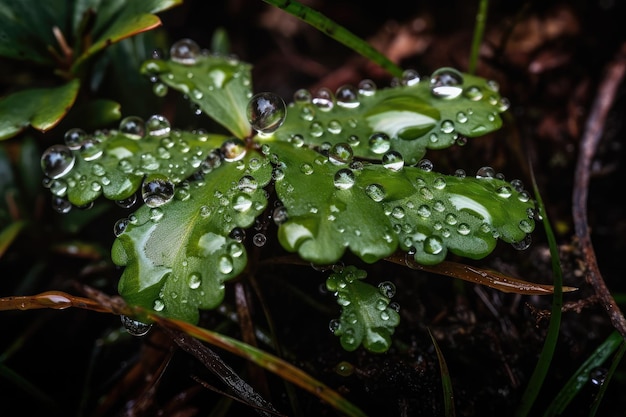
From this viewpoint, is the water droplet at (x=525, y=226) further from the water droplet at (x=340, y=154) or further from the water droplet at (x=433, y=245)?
the water droplet at (x=340, y=154)

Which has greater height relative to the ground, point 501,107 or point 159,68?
point 501,107

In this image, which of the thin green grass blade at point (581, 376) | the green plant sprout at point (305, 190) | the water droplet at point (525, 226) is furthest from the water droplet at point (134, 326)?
the thin green grass blade at point (581, 376)

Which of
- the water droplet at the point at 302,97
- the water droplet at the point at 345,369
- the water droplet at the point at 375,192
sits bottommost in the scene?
the water droplet at the point at 345,369

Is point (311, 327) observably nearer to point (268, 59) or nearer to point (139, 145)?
point (139, 145)

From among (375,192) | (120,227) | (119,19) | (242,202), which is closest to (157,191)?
(120,227)

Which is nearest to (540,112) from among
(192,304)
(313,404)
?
(313,404)
